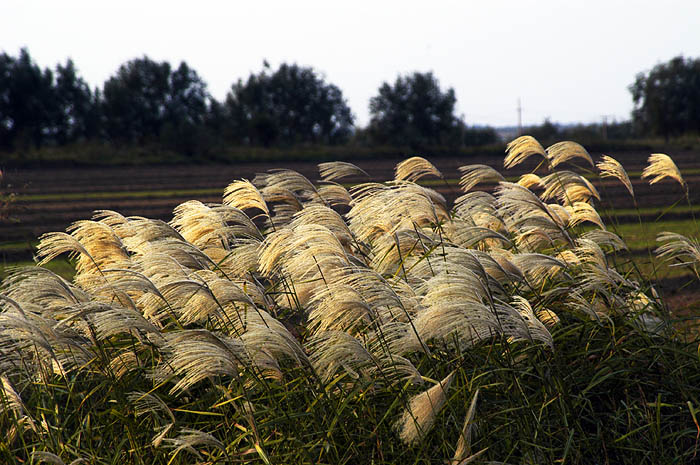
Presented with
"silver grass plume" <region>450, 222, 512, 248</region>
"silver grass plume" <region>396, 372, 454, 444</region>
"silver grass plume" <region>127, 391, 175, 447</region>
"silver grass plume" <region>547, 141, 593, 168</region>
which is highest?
"silver grass plume" <region>547, 141, 593, 168</region>

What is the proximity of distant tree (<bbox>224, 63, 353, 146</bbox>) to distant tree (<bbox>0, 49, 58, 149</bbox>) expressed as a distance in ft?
43.5

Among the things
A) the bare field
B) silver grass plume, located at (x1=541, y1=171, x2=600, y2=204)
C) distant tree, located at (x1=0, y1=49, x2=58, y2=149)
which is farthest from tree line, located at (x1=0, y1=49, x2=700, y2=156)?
silver grass plume, located at (x1=541, y1=171, x2=600, y2=204)

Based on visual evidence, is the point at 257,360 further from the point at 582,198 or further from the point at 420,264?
the point at 582,198

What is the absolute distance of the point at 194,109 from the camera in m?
55.0

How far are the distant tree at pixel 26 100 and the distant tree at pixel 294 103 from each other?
1325 cm

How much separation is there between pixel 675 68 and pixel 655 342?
200 feet

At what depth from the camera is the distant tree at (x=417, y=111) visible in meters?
50.3

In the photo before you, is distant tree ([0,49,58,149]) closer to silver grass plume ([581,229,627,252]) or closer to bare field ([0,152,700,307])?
bare field ([0,152,700,307])

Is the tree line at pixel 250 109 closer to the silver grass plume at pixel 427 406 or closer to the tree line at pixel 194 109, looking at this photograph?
the tree line at pixel 194 109

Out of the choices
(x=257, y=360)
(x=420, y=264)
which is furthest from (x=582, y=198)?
(x=257, y=360)

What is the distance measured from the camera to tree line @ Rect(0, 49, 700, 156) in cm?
4747

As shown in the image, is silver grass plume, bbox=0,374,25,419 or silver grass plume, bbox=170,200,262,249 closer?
silver grass plume, bbox=0,374,25,419

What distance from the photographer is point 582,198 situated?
5133 mm

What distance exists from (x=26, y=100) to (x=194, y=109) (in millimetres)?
12276
